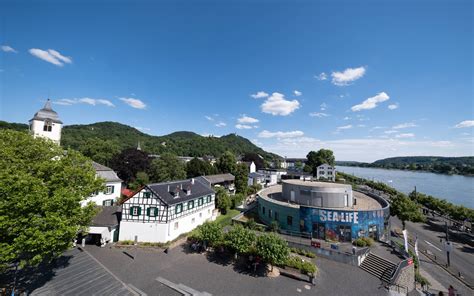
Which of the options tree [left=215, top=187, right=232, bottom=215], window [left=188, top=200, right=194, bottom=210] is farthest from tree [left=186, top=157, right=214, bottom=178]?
window [left=188, top=200, right=194, bottom=210]

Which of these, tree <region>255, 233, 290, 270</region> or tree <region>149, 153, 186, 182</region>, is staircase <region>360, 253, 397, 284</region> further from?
tree <region>149, 153, 186, 182</region>

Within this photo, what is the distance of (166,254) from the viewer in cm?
2092

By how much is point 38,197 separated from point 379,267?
26.6m

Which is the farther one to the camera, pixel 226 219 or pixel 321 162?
pixel 321 162

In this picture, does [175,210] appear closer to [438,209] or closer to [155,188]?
[155,188]

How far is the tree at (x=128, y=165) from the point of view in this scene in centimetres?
4372

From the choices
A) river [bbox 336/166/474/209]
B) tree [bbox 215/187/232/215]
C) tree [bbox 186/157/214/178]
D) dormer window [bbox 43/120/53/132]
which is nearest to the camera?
dormer window [bbox 43/120/53/132]

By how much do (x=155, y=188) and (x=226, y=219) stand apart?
1328 cm

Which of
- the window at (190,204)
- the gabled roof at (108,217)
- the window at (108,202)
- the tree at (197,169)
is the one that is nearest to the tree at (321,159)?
the tree at (197,169)

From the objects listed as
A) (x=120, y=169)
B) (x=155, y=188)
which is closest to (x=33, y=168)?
(x=155, y=188)

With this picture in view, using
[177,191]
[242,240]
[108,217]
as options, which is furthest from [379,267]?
[108,217]

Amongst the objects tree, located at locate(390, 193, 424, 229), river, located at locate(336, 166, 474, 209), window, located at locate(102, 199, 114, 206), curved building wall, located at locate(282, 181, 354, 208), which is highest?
curved building wall, located at locate(282, 181, 354, 208)

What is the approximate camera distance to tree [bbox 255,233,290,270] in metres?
16.9

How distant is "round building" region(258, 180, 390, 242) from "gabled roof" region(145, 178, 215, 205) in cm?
979
